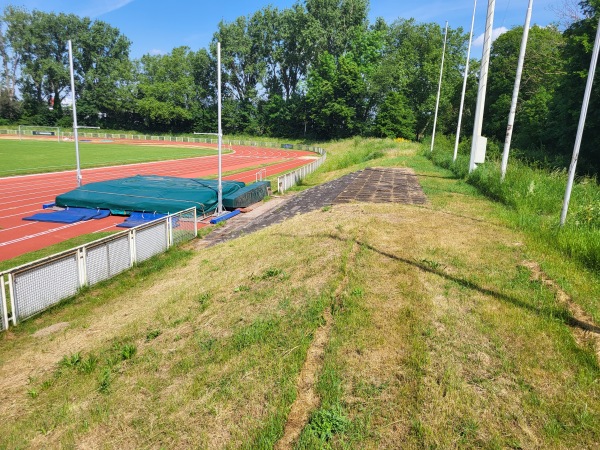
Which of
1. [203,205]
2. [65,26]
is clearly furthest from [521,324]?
[65,26]

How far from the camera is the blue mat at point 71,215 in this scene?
17.5 metres

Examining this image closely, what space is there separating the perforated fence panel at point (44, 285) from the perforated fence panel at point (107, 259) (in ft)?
1.57

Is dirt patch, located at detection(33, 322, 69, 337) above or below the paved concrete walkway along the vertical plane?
below

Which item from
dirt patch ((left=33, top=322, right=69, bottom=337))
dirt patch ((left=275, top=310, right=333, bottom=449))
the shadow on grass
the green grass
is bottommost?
the green grass

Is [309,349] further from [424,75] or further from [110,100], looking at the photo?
[110,100]

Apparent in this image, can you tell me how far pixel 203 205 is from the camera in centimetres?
1839

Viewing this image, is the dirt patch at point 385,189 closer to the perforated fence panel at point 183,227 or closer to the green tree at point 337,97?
the perforated fence panel at point 183,227

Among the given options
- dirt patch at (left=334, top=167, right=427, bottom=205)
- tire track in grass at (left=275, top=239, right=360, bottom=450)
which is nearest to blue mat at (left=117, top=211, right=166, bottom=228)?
dirt patch at (left=334, top=167, right=427, bottom=205)

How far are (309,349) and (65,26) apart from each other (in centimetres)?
11608

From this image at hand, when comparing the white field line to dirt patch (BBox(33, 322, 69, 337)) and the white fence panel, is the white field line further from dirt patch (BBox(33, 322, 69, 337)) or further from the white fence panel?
dirt patch (BBox(33, 322, 69, 337))

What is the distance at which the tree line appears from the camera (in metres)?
65.0

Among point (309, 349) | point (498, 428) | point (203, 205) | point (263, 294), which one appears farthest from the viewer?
point (203, 205)

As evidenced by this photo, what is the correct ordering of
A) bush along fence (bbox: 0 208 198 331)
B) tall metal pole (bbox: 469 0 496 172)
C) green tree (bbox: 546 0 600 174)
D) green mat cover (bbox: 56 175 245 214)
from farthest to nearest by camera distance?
green tree (bbox: 546 0 600 174) → tall metal pole (bbox: 469 0 496 172) → green mat cover (bbox: 56 175 245 214) → bush along fence (bbox: 0 208 198 331)

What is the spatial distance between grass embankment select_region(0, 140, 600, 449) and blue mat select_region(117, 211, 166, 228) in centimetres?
766
